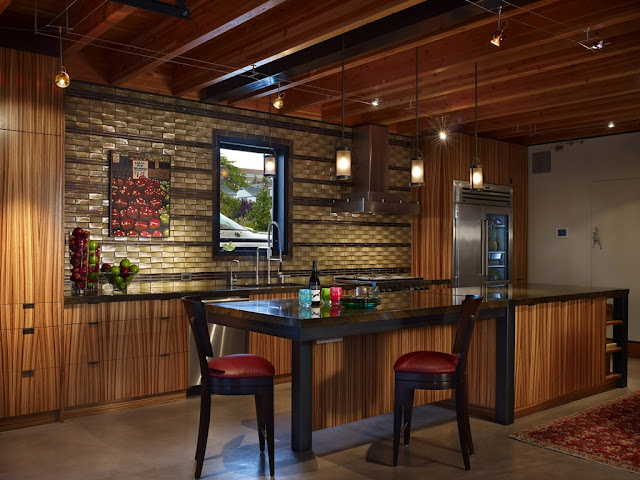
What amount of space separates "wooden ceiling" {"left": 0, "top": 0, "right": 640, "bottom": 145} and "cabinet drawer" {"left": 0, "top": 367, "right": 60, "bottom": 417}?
97.6 inches

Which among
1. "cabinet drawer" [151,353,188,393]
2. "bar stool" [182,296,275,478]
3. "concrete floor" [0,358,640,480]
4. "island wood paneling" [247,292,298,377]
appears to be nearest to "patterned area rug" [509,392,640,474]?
"concrete floor" [0,358,640,480]

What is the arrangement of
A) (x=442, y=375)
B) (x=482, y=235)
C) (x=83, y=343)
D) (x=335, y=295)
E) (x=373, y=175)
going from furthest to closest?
(x=482, y=235) → (x=373, y=175) → (x=83, y=343) → (x=335, y=295) → (x=442, y=375)

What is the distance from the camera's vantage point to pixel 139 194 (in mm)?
6062

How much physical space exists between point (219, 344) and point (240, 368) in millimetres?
2342

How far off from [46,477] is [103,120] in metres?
3.28

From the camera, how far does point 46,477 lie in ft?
12.2

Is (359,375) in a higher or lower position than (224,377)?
lower

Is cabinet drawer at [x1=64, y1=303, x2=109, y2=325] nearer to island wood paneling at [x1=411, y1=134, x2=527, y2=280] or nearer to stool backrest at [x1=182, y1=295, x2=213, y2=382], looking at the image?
stool backrest at [x1=182, y1=295, x2=213, y2=382]

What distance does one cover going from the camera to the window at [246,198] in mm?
6848

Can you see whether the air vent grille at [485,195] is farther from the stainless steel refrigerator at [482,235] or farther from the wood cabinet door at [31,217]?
the wood cabinet door at [31,217]

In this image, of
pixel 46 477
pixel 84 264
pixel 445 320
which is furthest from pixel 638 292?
pixel 46 477

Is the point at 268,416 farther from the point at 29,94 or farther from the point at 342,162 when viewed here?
the point at 29,94

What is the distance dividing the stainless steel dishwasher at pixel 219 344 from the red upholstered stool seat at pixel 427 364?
2168 millimetres

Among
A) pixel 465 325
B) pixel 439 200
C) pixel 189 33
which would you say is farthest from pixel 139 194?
pixel 439 200
